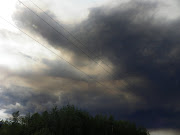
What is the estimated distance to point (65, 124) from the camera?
195 feet

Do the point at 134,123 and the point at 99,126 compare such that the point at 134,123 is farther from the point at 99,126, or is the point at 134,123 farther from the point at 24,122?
the point at 24,122

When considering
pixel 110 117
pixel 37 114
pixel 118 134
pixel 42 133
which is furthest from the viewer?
pixel 110 117

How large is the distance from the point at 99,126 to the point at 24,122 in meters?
24.6

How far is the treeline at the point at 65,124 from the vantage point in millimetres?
55938

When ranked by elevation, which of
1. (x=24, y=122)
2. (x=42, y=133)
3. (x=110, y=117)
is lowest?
(x=42, y=133)

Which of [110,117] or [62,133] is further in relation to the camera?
[110,117]

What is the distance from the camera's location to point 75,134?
5869 cm

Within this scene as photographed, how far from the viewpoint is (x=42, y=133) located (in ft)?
155

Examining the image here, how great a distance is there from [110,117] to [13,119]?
116 ft

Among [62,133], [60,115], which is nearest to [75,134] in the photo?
[62,133]

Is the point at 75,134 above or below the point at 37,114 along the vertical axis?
below

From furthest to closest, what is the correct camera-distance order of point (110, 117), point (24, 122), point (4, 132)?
point (110, 117), point (24, 122), point (4, 132)

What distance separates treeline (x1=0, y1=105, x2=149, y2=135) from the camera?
55938 millimetres

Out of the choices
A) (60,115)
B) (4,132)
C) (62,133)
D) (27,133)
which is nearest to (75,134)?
(62,133)
